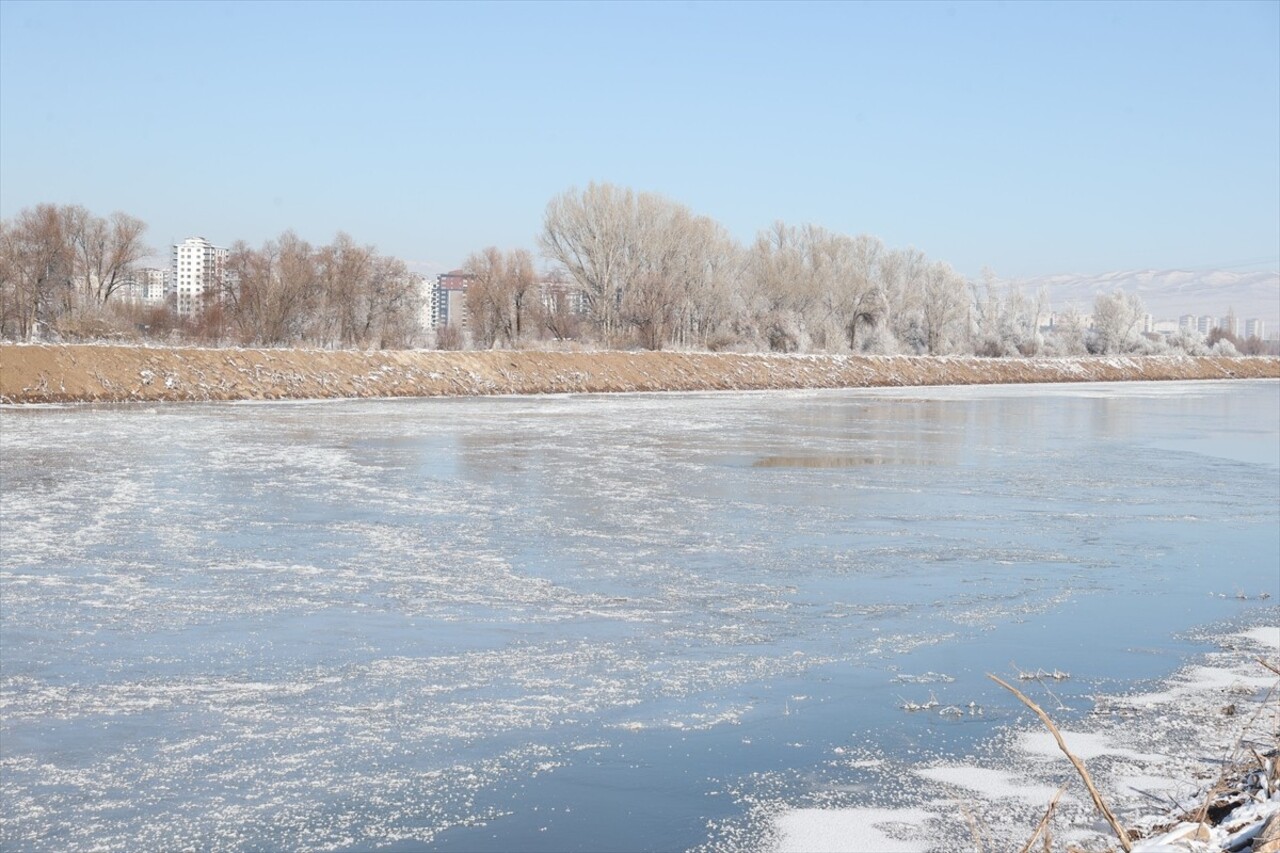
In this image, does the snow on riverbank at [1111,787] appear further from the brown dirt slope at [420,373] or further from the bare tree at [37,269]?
the bare tree at [37,269]

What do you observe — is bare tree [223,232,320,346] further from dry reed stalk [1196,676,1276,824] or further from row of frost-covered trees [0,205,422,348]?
dry reed stalk [1196,676,1276,824]

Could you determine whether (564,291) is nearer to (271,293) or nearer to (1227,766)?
(271,293)

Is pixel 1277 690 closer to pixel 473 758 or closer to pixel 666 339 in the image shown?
pixel 473 758

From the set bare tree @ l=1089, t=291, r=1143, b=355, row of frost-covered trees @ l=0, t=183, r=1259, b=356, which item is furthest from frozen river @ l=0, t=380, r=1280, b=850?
bare tree @ l=1089, t=291, r=1143, b=355

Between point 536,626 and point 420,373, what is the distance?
35227 millimetres

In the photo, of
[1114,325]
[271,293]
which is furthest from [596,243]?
[1114,325]

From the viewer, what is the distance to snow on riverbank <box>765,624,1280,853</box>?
3.82m

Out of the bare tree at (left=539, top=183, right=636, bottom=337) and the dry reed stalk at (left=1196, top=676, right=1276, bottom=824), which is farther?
the bare tree at (left=539, top=183, right=636, bottom=337)

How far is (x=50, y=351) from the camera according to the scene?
33.0 meters

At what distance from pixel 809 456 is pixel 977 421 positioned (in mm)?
10961

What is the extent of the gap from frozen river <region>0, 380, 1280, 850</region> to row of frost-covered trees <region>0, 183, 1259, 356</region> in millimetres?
34911

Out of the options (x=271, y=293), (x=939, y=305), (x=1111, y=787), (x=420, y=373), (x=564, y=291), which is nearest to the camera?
(x=1111, y=787)

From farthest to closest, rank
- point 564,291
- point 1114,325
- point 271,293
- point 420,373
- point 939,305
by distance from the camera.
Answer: point 1114,325, point 939,305, point 564,291, point 271,293, point 420,373

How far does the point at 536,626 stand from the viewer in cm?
760
